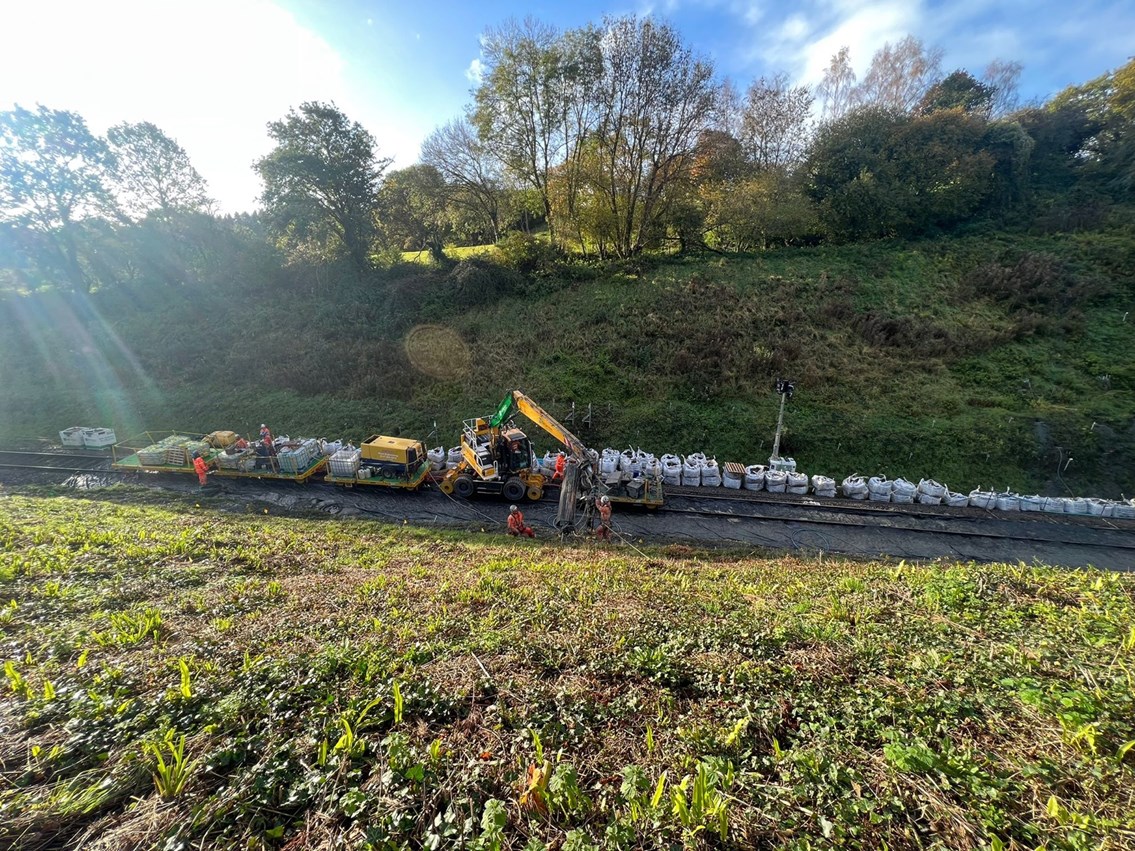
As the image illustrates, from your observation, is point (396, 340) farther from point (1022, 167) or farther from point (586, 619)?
point (1022, 167)

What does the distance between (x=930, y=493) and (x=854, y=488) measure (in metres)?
2.17

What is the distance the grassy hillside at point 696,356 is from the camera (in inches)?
639

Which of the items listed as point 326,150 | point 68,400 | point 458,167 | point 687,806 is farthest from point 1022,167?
point 68,400

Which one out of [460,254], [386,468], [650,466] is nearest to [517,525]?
[650,466]

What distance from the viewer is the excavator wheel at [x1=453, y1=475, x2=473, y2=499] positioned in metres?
14.3

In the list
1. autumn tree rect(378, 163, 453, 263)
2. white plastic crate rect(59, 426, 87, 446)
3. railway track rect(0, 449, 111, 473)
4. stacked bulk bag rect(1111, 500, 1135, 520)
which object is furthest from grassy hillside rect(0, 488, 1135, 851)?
autumn tree rect(378, 163, 453, 263)

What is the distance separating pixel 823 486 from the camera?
14289 millimetres

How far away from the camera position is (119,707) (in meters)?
3.64

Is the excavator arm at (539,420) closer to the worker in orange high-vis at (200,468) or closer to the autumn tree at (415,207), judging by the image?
the worker in orange high-vis at (200,468)

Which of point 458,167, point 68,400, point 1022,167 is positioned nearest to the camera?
point 68,400

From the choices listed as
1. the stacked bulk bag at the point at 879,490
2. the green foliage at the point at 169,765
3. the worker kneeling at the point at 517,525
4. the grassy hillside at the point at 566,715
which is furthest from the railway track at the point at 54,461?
the stacked bulk bag at the point at 879,490

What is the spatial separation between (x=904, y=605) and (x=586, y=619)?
4.33 meters

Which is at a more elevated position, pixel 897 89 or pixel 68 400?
pixel 897 89

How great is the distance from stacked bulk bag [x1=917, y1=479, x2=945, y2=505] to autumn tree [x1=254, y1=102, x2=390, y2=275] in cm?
3311
